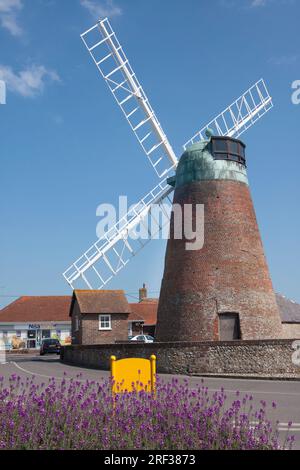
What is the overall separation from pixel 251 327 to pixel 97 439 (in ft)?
59.6

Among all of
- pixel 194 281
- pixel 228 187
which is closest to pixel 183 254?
pixel 194 281

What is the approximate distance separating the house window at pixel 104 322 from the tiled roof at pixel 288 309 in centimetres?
1249

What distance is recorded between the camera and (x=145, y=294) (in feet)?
221

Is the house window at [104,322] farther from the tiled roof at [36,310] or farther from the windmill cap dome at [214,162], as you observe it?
the windmill cap dome at [214,162]

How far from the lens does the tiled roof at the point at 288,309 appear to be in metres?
40.6

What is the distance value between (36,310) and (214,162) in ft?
109

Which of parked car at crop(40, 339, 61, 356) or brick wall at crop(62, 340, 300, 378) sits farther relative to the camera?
parked car at crop(40, 339, 61, 356)

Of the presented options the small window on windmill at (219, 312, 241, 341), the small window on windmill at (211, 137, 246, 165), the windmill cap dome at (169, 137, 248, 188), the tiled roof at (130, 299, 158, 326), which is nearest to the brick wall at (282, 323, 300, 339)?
the small window on windmill at (219, 312, 241, 341)

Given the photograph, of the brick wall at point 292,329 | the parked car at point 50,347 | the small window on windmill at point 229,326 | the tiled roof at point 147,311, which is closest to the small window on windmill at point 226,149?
the small window on windmill at point 229,326

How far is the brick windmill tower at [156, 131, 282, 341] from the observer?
77.9 ft

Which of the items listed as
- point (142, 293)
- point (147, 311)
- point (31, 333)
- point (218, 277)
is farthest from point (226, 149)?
point (142, 293)

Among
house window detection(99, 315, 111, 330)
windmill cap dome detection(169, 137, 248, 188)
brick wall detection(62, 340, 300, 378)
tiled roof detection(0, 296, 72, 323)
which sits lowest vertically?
brick wall detection(62, 340, 300, 378)

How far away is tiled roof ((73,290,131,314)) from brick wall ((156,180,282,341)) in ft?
43.5

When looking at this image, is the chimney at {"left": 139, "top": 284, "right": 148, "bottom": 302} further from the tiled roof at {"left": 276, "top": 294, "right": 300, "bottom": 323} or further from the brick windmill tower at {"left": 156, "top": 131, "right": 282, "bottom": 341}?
the brick windmill tower at {"left": 156, "top": 131, "right": 282, "bottom": 341}
